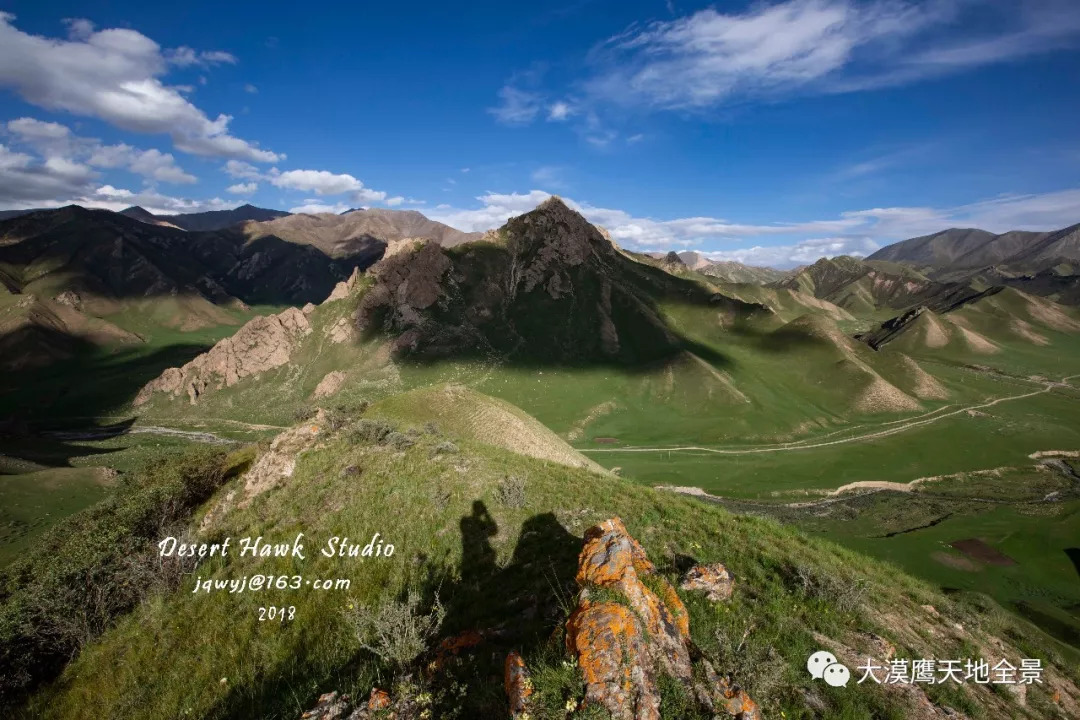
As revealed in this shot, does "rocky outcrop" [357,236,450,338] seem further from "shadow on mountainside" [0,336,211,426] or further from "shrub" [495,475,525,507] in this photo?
"shrub" [495,475,525,507]

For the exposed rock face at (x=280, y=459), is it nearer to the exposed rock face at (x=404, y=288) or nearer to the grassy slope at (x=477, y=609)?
the grassy slope at (x=477, y=609)

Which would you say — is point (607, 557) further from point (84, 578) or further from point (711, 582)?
point (84, 578)

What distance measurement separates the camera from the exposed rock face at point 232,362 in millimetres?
135375

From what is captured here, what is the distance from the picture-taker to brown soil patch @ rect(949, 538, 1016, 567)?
47531mm

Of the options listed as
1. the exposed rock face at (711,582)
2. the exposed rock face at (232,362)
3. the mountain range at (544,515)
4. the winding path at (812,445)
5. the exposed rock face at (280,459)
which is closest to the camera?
the mountain range at (544,515)

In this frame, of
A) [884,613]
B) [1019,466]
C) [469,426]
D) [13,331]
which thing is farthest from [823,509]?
[13,331]

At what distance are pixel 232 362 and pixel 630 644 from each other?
161880 millimetres

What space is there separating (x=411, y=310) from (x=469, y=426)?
12073 cm

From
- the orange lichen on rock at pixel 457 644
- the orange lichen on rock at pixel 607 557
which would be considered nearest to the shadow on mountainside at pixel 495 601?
the orange lichen on rock at pixel 457 644

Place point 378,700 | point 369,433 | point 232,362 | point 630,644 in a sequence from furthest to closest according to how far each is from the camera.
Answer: point 232,362 < point 369,433 < point 378,700 < point 630,644

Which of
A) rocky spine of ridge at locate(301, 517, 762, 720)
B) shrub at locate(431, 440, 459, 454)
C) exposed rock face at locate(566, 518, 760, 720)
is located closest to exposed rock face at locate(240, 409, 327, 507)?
shrub at locate(431, 440, 459, 454)

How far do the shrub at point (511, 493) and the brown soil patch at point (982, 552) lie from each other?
2320 inches

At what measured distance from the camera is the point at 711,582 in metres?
11.4

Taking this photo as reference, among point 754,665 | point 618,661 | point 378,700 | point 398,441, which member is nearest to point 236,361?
point 398,441
